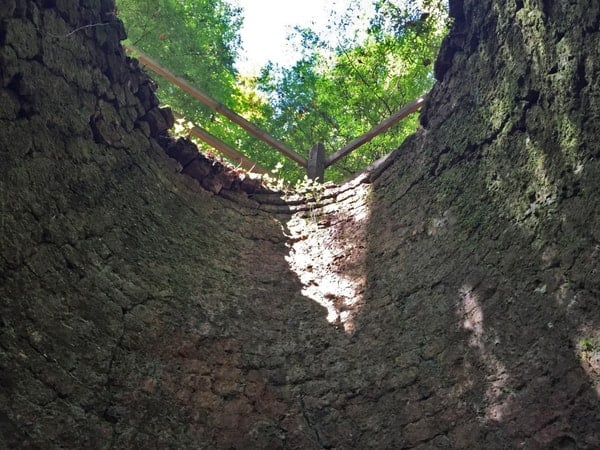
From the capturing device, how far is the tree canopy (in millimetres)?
7941

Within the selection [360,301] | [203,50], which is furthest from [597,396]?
[203,50]

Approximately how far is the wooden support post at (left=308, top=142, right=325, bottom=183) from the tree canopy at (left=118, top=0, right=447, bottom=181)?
59.6 inches

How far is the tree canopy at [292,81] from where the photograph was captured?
794cm

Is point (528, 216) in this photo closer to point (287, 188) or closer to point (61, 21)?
point (287, 188)

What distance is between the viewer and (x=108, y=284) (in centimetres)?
281

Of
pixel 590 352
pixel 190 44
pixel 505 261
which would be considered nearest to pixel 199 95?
pixel 190 44

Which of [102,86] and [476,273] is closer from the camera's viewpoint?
[476,273]

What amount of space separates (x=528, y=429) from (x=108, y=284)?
7.73 feet

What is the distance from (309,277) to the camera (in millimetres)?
3969

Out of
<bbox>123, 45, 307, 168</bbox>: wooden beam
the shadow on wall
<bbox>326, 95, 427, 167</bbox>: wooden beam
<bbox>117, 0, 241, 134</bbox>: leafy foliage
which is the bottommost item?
the shadow on wall

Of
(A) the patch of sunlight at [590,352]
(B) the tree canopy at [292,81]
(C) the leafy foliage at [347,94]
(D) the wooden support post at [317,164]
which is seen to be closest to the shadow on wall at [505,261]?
(A) the patch of sunlight at [590,352]

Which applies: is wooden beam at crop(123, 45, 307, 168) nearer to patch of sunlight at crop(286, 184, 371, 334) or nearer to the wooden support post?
the wooden support post

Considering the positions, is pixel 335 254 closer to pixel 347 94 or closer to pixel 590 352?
pixel 590 352

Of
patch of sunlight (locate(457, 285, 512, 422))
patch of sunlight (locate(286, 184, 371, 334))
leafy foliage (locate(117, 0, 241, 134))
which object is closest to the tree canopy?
leafy foliage (locate(117, 0, 241, 134))
